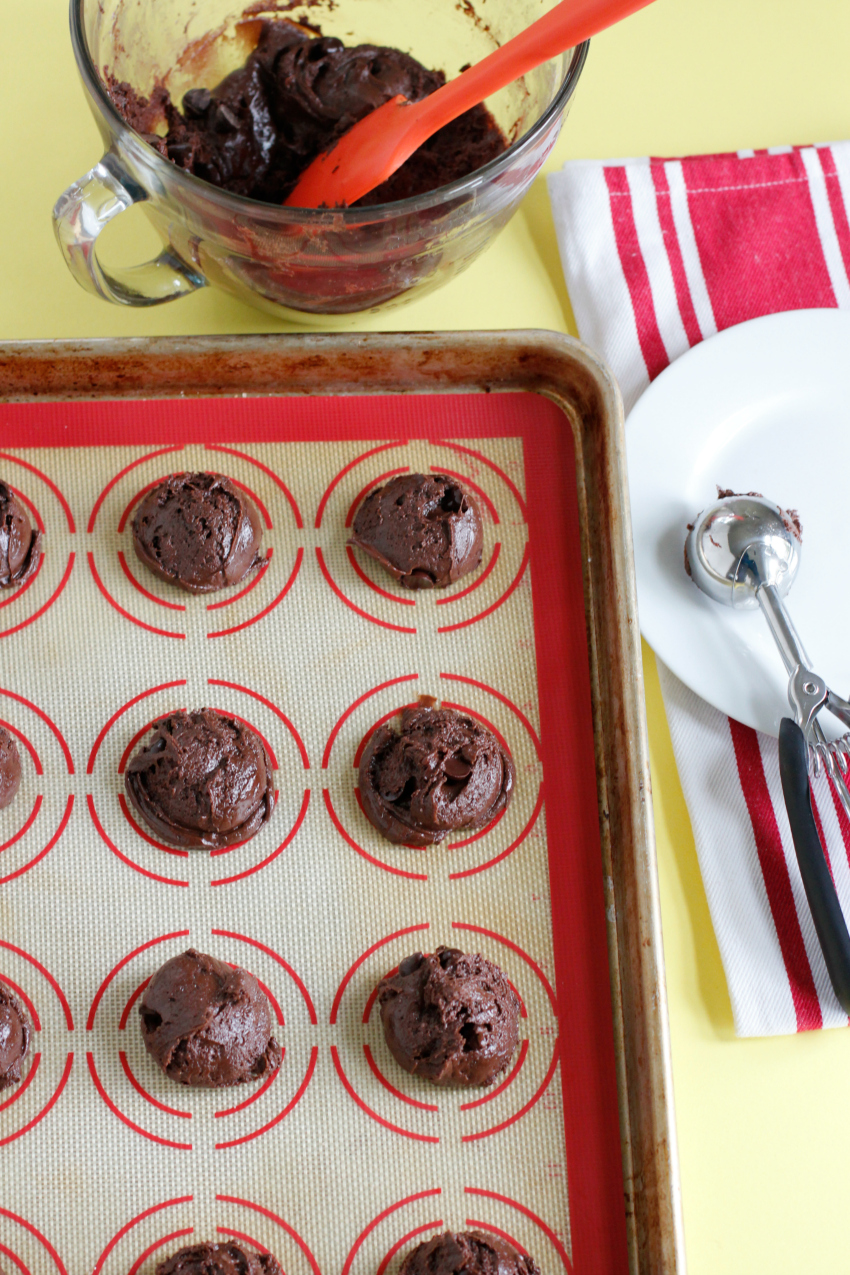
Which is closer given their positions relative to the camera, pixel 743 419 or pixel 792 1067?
pixel 792 1067

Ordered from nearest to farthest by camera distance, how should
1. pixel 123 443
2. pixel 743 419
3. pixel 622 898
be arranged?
pixel 622 898 < pixel 123 443 < pixel 743 419

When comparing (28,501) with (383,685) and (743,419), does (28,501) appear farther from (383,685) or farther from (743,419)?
(743,419)

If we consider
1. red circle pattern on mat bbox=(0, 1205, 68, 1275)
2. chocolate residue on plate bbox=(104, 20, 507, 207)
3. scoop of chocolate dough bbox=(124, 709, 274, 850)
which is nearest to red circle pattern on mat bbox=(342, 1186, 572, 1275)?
red circle pattern on mat bbox=(0, 1205, 68, 1275)

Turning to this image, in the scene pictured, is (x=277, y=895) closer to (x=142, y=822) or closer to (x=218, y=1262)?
(x=142, y=822)

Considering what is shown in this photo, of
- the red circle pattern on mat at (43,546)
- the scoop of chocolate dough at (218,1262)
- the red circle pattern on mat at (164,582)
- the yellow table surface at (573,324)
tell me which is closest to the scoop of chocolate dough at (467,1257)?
the scoop of chocolate dough at (218,1262)

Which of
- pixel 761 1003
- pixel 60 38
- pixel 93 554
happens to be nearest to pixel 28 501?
pixel 93 554

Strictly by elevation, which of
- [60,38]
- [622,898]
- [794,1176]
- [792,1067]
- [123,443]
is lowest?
[794,1176]
